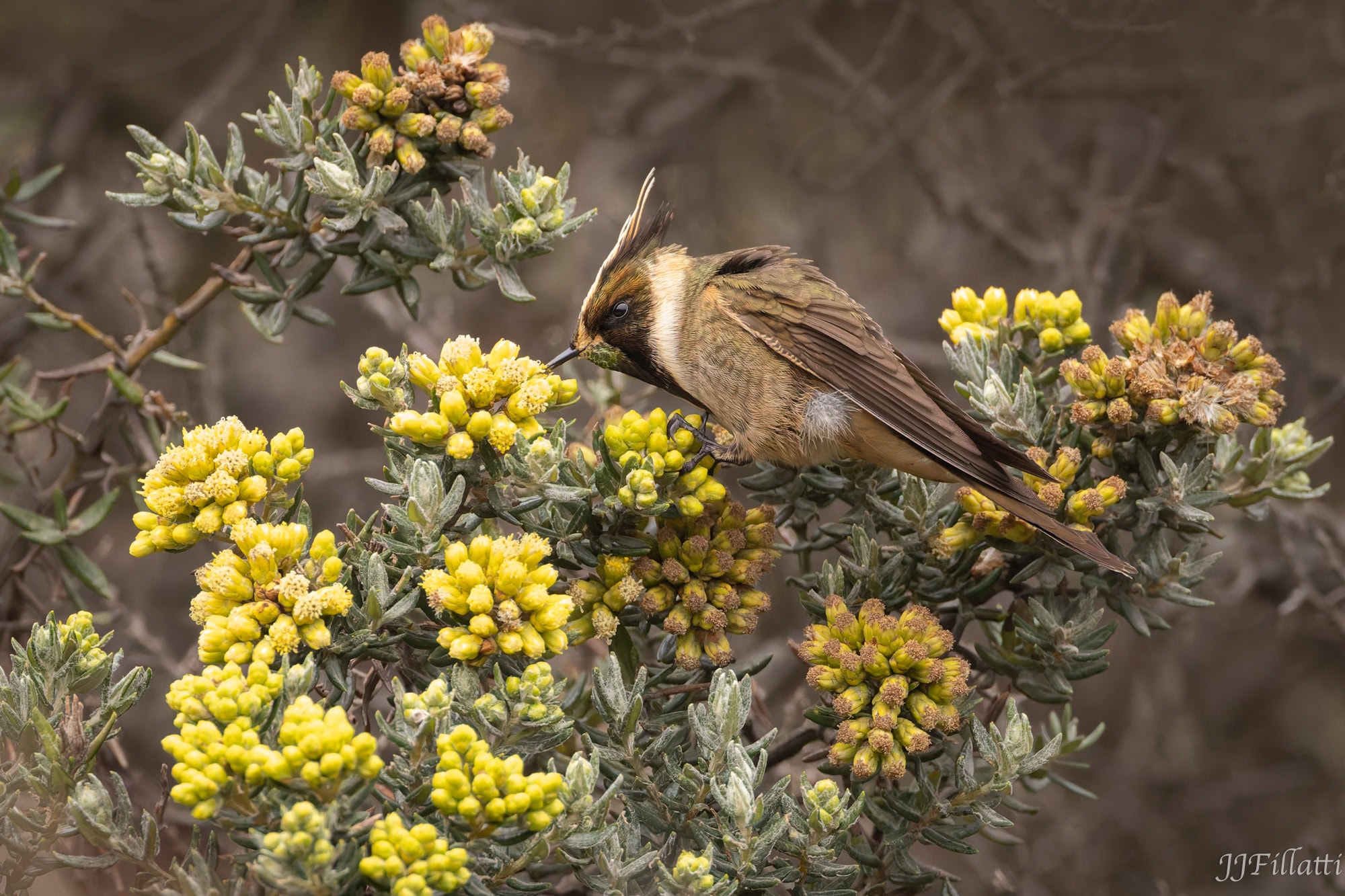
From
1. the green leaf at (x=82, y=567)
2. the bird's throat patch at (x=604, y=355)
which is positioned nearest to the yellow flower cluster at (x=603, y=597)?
the bird's throat patch at (x=604, y=355)

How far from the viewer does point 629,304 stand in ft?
12.1

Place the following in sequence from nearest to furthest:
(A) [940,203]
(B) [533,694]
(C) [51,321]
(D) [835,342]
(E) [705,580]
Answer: (B) [533,694] → (E) [705,580] → (C) [51,321] → (D) [835,342] → (A) [940,203]

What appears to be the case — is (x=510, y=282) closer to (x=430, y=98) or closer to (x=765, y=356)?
(x=430, y=98)

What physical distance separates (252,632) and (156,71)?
4380 mm

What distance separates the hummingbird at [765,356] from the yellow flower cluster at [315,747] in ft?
4.42

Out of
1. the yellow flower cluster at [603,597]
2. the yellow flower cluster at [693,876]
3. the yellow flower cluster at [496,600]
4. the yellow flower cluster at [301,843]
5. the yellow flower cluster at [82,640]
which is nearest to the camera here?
the yellow flower cluster at [301,843]

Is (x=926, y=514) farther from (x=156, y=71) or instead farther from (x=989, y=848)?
(x=156, y=71)

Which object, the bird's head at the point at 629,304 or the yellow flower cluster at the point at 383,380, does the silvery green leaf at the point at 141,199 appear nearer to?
the yellow flower cluster at the point at 383,380

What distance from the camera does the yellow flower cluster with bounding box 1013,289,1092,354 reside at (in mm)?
3098

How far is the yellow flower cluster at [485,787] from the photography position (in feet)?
6.35

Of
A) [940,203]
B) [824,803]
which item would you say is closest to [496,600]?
[824,803]

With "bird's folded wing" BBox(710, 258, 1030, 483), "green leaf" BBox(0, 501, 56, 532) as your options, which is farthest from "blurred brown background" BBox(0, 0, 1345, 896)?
"bird's folded wing" BBox(710, 258, 1030, 483)

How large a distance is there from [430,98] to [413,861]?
1978 millimetres

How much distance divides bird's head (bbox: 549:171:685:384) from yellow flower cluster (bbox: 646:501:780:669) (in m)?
0.97
